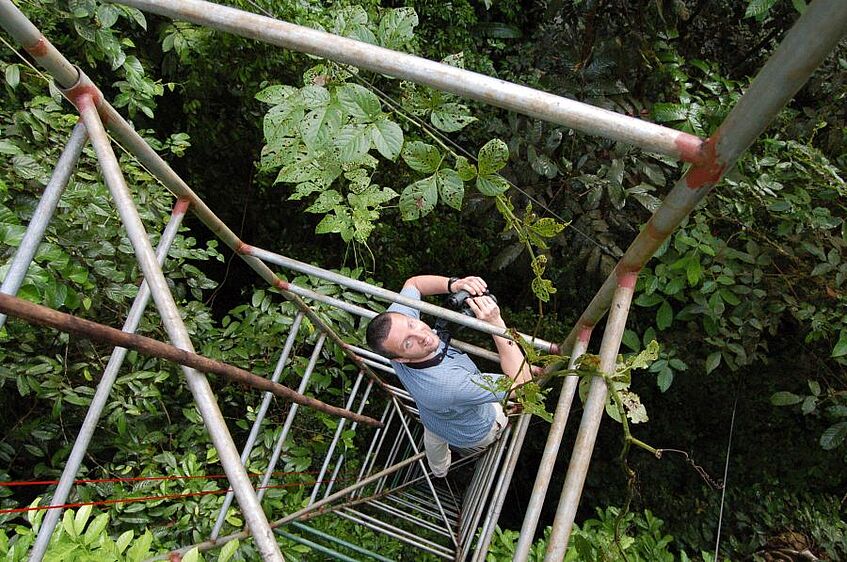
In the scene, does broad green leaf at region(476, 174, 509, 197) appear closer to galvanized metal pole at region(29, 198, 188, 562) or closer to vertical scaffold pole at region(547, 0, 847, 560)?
vertical scaffold pole at region(547, 0, 847, 560)

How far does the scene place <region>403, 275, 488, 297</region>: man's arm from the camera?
2.02 meters

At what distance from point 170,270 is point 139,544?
5.44 feet

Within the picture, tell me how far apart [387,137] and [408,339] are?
3.51ft

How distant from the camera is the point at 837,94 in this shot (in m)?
2.78

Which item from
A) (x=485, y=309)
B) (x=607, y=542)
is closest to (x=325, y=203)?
(x=485, y=309)

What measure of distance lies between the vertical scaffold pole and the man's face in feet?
3.40

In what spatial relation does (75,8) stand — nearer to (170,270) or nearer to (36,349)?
(170,270)

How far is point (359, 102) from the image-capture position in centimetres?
112

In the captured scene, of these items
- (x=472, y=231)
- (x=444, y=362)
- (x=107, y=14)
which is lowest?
(x=444, y=362)

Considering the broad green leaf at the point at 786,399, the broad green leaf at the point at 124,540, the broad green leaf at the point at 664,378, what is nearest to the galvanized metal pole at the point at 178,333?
the broad green leaf at the point at 124,540

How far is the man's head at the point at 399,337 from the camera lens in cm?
205

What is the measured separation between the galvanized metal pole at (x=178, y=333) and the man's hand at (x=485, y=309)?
1103 millimetres


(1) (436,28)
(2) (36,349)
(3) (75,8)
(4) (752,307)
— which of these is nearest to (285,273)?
(2) (36,349)

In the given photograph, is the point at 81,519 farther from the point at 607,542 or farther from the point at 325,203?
the point at 607,542
